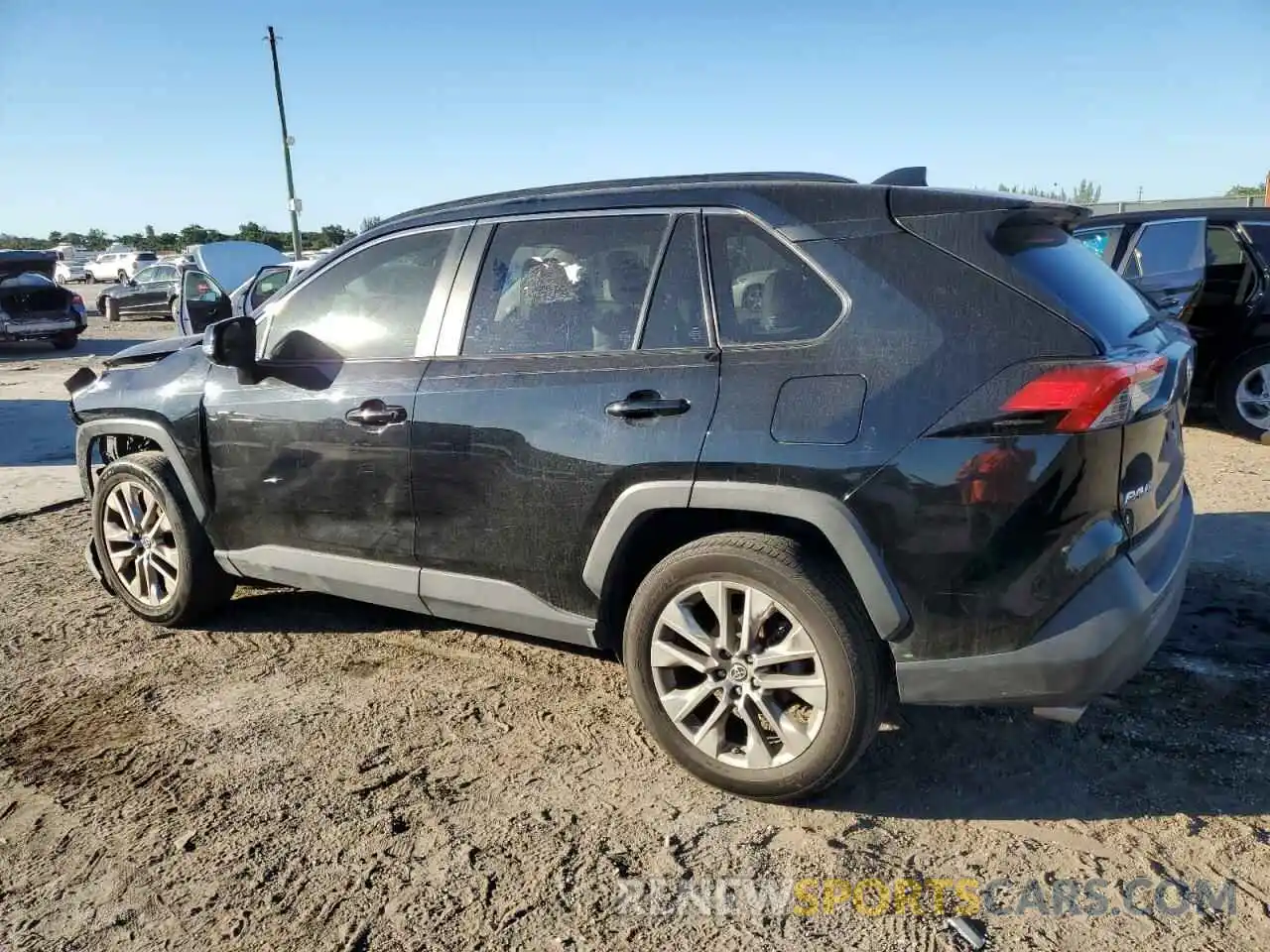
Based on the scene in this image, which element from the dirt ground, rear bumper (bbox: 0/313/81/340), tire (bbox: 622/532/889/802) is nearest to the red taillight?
tire (bbox: 622/532/889/802)

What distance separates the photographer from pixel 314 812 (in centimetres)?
293

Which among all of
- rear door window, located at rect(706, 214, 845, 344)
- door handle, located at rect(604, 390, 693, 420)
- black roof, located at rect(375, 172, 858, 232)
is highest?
black roof, located at rect(375, 172, 858, 232)

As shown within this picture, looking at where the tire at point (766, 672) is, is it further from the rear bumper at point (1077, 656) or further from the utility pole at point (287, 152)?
the utility pole at point (287, 152)

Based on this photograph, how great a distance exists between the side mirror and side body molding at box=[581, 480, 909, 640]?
1.86 m

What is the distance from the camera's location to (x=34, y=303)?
661 inches

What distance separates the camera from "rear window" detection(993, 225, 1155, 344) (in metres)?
2.61

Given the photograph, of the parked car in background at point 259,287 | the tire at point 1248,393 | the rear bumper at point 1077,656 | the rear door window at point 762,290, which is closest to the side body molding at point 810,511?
the rear bumper at point 1077,656

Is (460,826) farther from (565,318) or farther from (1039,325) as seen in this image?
(1039,325)

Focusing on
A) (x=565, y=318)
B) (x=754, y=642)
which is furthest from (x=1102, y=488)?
(x=565, y=318)

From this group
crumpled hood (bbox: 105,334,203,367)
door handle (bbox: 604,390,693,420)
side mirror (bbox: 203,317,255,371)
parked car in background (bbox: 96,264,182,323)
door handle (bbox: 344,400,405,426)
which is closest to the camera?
door handle (bbox: 604,390,693,420)

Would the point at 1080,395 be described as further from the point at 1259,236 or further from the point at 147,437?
the point at 1259,236

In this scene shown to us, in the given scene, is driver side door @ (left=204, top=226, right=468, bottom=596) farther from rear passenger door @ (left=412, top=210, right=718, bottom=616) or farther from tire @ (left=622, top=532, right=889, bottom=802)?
tire @ (left=622, top=532, right=889, bottom=802)

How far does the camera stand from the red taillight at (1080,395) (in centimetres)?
245

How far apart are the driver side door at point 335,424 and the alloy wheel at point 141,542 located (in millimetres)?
382
